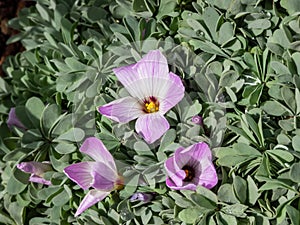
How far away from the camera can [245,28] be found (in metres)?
1.16

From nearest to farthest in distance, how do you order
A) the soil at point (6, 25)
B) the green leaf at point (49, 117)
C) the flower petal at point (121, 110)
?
the flower petal at point (121, 110) < the green leaf at point (49, 117) < the soil at point (6, 25)

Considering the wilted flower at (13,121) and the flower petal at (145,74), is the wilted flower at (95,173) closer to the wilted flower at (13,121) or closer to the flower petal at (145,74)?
the flower petal at (145,74)

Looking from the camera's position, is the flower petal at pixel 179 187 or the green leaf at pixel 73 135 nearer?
the flower petal at pixel 179 187

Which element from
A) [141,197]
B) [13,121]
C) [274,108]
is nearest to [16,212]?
[13,121]

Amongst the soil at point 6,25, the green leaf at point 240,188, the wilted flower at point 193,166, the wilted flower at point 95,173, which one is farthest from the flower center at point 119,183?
the soil at point 6,25

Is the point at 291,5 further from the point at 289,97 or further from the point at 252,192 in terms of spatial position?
the point at 252,192

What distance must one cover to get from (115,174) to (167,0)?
363 millimetres

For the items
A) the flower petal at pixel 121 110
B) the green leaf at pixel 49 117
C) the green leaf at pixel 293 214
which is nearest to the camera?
the green leaf at pixel 293 214

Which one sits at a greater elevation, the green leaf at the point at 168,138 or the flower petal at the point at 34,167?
the green leaf at the point at 168,138

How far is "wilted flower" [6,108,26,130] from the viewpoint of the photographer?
1271mm

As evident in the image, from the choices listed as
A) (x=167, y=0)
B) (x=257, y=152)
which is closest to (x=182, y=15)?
(x=167, y=0)

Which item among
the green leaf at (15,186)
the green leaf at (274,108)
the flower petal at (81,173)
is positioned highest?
the green leaf at (274,108)

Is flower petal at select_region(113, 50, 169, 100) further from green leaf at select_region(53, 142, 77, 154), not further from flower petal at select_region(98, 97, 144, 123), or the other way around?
green leaf at select_region(53, 142, 77, 154)

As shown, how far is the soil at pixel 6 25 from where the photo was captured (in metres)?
1.68
